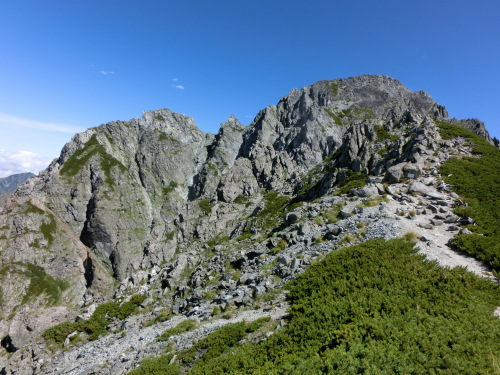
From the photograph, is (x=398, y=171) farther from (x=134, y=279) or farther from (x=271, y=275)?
(x=134, y=279)

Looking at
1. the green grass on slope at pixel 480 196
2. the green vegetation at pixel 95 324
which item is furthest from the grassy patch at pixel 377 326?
the green vegetation at pixel 95 324

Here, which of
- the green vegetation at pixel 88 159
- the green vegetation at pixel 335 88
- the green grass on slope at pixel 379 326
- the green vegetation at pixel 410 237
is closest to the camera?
the green grass on slope at pixel 379 326

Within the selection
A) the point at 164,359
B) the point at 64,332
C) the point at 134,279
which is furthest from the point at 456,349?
the point at 134,279

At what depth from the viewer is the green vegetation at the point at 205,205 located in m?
116

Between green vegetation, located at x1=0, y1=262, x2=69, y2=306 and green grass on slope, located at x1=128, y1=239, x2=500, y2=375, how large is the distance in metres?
119

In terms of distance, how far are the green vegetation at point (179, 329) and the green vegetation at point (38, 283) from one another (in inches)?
4367

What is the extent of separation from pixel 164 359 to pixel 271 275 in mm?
9396

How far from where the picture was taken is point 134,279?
2041 inches

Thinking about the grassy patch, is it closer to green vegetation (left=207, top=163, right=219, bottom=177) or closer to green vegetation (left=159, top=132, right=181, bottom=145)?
green vegetation (left=207, top=163, right=219, bottom=177)

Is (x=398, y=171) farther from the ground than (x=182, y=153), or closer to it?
closer to it

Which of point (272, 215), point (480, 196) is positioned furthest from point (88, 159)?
point (480, 196)

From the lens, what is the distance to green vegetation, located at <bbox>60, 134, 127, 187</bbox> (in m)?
144

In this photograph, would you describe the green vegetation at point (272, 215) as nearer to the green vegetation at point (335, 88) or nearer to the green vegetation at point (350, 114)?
the green vegetation at point (350, 114)

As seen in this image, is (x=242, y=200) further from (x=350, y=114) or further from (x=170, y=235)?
(x=350, y=114)
